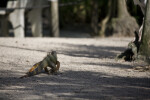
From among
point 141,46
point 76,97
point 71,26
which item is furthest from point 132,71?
point 71,26

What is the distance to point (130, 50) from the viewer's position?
6852 millimetres

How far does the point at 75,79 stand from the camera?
5.05 meters

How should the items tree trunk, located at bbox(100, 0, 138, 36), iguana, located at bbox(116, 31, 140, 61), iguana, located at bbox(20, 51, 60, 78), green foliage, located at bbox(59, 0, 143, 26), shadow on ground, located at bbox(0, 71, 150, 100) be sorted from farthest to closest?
1. green foliage, located at bbox(59, 0, 143, 26)
2. tree trunk, located at bbox(100, 0, 138, 36)
3. iguana, located at bbox(116, 31, 140, 61)
4. iguana, located at bbox(20, 51, 60, 78)
5. shadow on ground, located at bbox(0, 71, 150, 100)

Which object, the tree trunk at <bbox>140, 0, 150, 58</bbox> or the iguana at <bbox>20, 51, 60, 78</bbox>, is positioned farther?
the tree trunk at <bbox>140, 0, 150, 58</bbox>

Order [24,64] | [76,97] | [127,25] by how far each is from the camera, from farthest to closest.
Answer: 1. [127,25]
2. [24,64]
3. [76,97]

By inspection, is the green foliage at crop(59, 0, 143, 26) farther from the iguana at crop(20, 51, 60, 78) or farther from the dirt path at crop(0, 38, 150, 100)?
the iguana at crop(20, 51, 60, 78)

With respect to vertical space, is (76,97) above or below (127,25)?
below

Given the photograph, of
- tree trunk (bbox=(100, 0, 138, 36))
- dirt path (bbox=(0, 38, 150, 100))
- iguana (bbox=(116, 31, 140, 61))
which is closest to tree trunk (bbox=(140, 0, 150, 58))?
iguana (bbox=(116, 31, 140, 61))

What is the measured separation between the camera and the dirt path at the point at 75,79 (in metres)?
4.14

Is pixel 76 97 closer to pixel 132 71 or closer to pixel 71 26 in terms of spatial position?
pixel 132 71

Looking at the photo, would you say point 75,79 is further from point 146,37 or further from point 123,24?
point 123,24

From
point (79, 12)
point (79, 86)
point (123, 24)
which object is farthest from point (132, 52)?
Answer: point (79, 12)

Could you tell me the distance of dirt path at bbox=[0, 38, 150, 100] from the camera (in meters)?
4.14

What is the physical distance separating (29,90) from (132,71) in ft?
7.53
